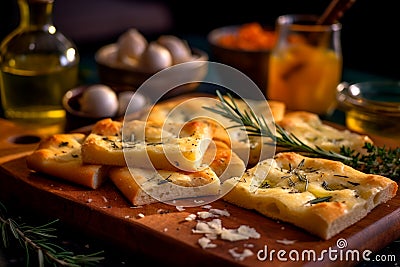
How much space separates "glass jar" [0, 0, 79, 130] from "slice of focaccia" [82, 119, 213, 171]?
542mm

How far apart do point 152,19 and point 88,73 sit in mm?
1388

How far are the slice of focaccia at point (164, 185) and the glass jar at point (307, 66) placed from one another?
3.47 feet

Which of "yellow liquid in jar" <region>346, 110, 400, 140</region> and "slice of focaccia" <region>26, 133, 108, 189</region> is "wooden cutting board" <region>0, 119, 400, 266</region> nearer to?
"slice of focaccia" <region>26, 133, 108, 189</region>

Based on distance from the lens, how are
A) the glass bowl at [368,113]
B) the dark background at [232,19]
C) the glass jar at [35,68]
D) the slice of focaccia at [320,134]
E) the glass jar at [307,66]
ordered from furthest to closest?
1. the dark background at [232,19]
2. the glass jar at [307,66]
3. the glass jar at [35,68]
4. the glass bowl at [368,113]
5. the slice of focaccia at [320,134]

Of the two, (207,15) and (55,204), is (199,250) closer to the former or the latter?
(55,204)

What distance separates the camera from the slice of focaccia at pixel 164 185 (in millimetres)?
1833

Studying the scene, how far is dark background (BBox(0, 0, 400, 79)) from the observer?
154 inches

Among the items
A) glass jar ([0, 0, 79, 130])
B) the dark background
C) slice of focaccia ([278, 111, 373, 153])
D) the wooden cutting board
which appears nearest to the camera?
the wooden cutting board

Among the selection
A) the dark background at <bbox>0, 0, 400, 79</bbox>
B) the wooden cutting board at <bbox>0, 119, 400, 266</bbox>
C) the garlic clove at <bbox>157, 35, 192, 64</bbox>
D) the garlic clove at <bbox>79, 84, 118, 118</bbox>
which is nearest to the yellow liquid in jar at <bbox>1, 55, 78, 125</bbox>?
the garlic clove at <bbox>79, 84, 118, 118</bbox>

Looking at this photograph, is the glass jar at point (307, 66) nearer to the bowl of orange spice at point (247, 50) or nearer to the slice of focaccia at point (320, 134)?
the bowl of orange spice at point (247, 50)

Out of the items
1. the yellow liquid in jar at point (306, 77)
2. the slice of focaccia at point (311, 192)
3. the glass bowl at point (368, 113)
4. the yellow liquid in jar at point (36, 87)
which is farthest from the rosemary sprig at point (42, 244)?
the yellow liquid in jar at point (306, 77)

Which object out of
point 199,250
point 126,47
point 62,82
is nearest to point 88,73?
point 126,47

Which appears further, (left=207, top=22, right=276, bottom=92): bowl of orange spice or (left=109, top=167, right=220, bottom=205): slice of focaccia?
(left=207, top=22, right=276, bottom=92): bowl of orange spice

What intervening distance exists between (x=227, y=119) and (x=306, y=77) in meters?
0.61
